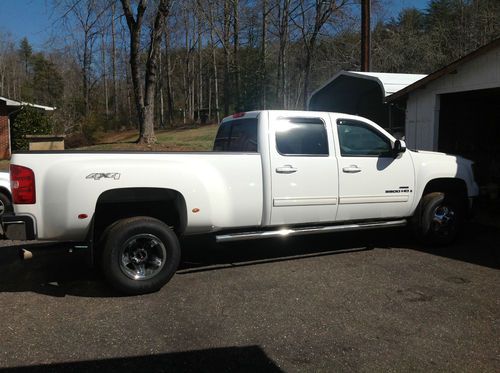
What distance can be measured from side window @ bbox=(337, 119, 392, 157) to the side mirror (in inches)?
3.2

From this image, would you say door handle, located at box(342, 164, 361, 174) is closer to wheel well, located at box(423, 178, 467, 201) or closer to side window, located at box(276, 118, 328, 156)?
side window, located at box(276, 118, 328, 156)

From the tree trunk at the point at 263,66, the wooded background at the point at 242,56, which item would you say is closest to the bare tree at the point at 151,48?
the wooded background at the point at 242,56

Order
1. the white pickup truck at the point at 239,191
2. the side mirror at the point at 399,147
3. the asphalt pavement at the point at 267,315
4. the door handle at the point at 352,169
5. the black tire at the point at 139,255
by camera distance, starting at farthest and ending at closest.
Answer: the side mirror at the point at 399,147 → the door handle at the point at 352,169 → the black tire at the point at 139,255 → the white pickup truck at the point at 239,191 → the asphalt pavement at the point at 267,315

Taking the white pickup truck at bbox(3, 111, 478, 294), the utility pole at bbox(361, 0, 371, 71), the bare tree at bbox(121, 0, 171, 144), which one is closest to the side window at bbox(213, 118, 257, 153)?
the white pickup truck at bbox(3, 111, 478, 294)

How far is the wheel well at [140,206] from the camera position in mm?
5082

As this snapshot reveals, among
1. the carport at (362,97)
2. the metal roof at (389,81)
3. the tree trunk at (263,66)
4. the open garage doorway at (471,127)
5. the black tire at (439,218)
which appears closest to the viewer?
the black tire at (439,218)

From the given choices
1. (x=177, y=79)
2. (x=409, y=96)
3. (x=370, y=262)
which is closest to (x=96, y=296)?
(x=370, y=262)

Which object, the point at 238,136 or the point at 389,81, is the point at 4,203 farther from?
the point at 389,81

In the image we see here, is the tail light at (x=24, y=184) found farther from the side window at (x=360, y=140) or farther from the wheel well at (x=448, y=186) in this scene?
the wheel well at (x=448, y=186)

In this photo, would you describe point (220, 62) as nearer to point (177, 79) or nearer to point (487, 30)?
point (177, 79)

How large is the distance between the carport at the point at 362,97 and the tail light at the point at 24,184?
37.5 feet

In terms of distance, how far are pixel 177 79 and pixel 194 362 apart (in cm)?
6496

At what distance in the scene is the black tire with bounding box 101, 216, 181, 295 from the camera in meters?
4.95

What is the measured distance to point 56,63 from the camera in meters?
66.7
